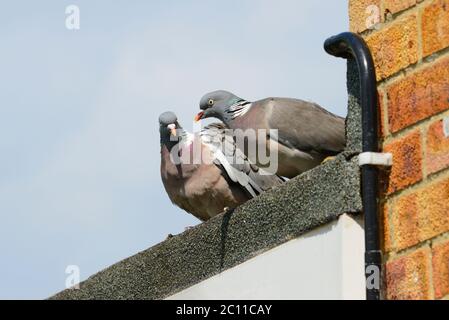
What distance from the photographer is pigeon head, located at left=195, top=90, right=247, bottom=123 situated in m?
7.34

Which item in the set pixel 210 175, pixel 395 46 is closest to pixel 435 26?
pixel 395 46

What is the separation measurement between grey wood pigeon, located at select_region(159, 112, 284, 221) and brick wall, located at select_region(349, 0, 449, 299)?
353cm

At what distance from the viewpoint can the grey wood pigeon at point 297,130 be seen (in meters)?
6.30

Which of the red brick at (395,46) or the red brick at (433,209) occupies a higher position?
the red brick at (395,46)

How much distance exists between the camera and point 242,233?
4.59 metres

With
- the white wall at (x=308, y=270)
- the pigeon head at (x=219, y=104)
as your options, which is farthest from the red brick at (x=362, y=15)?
the pigeon head at (x=219, y=104)

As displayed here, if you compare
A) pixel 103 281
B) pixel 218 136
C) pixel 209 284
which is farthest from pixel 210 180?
pixel 209 284

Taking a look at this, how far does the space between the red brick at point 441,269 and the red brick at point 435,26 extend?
64 cm

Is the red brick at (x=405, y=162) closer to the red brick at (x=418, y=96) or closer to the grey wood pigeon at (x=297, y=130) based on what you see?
the red brick at (x=418, y=96)

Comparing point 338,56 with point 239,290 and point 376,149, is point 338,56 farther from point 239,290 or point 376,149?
point 239,290

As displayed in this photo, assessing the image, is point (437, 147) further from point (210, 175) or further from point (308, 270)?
point (210, 175)
